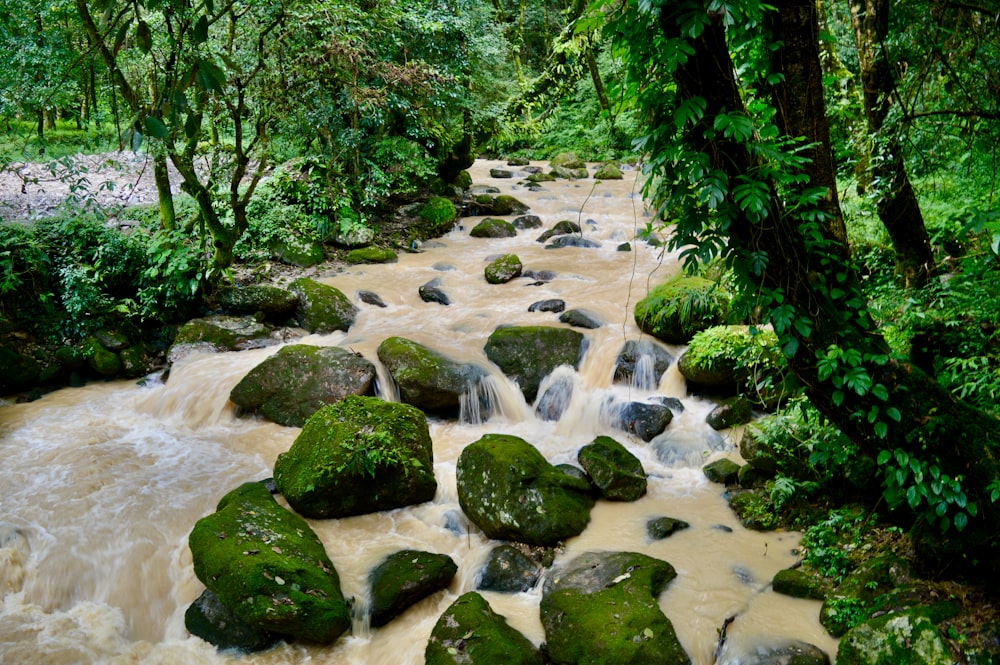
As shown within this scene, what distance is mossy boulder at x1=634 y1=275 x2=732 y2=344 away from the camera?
7.81 m

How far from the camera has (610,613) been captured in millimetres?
4258

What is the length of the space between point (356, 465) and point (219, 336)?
441 centimetres

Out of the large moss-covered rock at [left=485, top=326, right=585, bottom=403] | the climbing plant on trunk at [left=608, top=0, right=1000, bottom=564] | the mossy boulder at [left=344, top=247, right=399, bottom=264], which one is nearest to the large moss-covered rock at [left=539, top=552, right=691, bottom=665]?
the climbing plant on trunk at [left=608, top=0, right=1000, bottom=564]

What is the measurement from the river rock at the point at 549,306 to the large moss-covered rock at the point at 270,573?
542cm

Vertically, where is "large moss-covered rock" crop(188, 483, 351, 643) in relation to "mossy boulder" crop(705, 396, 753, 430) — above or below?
below

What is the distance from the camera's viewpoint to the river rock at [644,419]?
7117 mm

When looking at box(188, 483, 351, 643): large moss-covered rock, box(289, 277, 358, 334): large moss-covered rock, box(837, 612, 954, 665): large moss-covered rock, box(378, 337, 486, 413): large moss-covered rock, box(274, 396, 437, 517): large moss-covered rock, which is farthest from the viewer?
box(289, 277, 358, 334): large moss-covered rock

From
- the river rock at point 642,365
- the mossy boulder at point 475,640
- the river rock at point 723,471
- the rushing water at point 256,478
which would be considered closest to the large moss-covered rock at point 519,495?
the rushing water at point 256,478

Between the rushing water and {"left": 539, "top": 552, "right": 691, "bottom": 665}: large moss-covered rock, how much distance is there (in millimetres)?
178

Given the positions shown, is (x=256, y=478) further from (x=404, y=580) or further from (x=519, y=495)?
A: (x=519, y=495)

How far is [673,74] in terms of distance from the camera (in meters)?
3.21

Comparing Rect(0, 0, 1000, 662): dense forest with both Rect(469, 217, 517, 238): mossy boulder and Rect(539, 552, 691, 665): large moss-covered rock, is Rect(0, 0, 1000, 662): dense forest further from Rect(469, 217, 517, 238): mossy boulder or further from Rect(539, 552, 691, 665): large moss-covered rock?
Rect(469, 217, 517, 238): mossy boulder

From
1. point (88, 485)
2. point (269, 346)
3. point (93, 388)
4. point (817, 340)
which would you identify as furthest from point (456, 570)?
point (93, 388)

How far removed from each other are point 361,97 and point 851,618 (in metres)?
9.87
